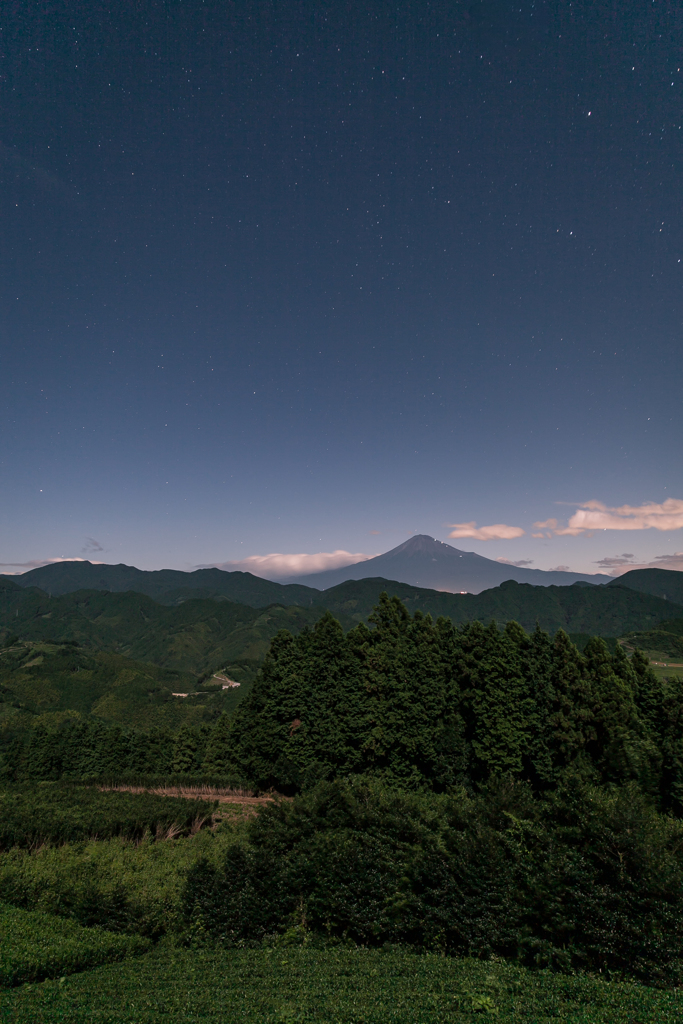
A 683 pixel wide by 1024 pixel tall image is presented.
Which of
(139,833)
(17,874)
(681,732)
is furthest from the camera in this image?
(681,732)

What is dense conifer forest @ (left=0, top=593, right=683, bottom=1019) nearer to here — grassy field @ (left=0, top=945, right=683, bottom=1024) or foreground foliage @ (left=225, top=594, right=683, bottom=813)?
foreground foliage @ (left=225, top=594, right=683, bottom=813)

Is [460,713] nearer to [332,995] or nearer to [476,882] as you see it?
[476,882]

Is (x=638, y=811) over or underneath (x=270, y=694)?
over

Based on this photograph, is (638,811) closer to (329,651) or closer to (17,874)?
(17,874)

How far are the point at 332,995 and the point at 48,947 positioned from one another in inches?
295

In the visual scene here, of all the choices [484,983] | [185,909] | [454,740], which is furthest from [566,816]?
[454,740]

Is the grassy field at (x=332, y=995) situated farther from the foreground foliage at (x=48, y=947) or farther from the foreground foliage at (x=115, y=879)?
the foreground foliage at (x=115, y=879)

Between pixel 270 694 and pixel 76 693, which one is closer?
pixel 270 694

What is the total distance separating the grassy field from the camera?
815cm

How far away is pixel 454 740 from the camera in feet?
91.4

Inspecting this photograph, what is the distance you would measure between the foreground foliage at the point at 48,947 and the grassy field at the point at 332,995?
2.38ft

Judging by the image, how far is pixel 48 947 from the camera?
447 inches

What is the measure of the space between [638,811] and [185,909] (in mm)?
13679

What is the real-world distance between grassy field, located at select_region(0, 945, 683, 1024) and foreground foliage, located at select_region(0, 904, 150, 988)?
72cm
